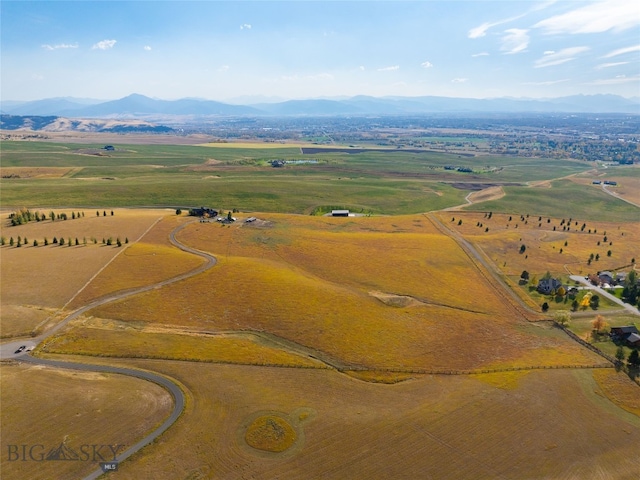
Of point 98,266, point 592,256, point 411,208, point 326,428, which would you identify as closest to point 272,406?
point 326,428

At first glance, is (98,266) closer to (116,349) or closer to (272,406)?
(116,349)

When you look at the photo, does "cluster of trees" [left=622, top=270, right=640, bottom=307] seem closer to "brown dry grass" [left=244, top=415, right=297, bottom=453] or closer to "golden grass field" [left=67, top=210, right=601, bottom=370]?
"golden grass field" [left=67, top=210, right=601, bottom=370]

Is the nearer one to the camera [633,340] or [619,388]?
[619,388]

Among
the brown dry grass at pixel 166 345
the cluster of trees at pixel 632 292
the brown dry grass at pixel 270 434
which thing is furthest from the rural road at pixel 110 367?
the cluster of trees at pixel 632 292

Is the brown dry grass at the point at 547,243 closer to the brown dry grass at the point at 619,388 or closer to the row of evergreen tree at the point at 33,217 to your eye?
the brown dry grass at the point at 619,388

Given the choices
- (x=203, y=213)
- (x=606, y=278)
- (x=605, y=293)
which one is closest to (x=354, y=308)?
(x=605, y=293)

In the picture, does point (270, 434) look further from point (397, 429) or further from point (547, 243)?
point (547, 243)

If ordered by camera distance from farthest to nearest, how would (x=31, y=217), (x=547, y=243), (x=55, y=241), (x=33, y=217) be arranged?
(x=33, y=217), (x=31, y=217), (x=547, y=243), (x=55, y=241)
